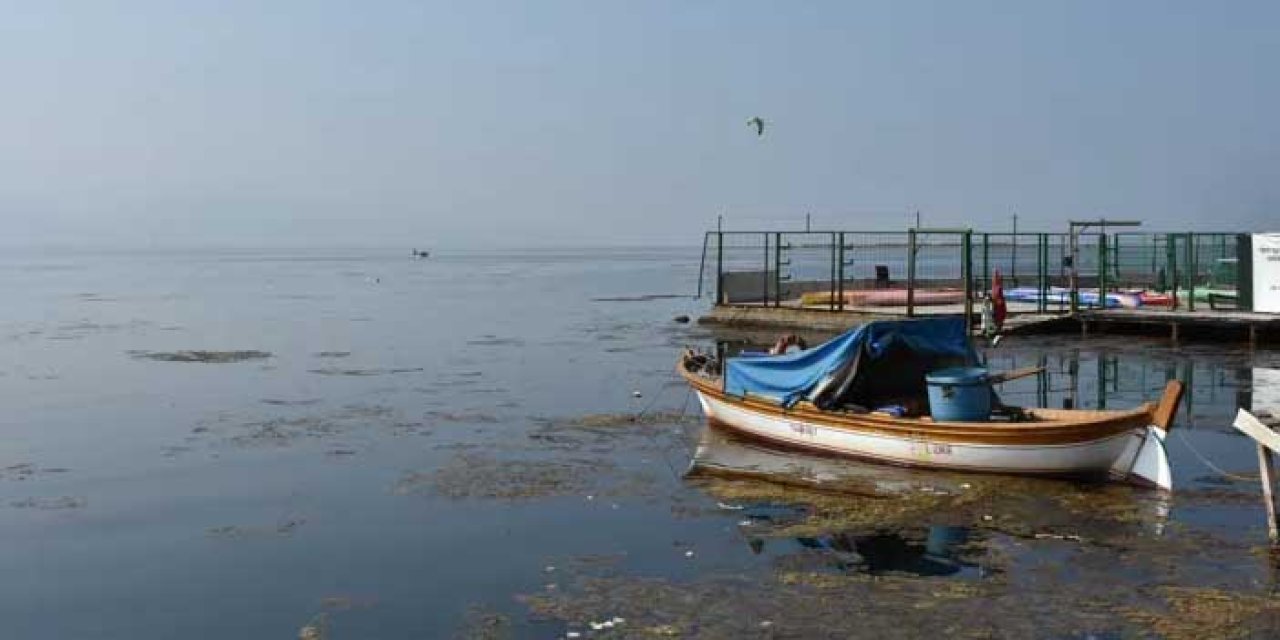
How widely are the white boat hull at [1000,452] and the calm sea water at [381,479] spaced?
55cm

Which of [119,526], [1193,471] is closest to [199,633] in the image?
[119,526]

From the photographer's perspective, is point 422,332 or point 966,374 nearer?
point 966,374

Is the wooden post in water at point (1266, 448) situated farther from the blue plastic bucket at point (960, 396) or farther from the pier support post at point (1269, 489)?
the blue plastic bucket at point (960, 396)

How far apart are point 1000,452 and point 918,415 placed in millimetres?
1921

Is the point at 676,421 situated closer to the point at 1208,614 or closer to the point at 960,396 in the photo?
the point at 960,396

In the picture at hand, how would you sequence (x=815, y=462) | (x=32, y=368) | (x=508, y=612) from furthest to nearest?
(x=32, y=368), (x=815, y=462), (x=508, y=612)

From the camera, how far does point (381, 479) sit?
60.6ft

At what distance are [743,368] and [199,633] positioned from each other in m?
11.4

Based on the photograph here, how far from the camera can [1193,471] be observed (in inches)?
699

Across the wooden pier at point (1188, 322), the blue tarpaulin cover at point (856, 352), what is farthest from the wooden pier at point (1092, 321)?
the blue tarpaulin cover at point (856, 352)

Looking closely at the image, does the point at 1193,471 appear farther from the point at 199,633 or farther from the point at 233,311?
the point at 233,311

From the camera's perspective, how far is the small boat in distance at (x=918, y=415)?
16125 millimetres

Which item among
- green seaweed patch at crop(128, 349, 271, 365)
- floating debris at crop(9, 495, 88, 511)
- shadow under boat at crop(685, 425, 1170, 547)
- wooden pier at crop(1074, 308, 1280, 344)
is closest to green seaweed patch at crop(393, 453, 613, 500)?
shadow under boat at crop(685, 425, 1170, 547)

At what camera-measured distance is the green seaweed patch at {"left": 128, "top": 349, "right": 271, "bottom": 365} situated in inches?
1455
